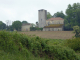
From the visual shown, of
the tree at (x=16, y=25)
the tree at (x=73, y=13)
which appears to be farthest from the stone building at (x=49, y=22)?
the tree at (x=16, y=25)

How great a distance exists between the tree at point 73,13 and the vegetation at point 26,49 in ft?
174

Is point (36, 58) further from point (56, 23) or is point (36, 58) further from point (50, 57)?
point (56, 23)

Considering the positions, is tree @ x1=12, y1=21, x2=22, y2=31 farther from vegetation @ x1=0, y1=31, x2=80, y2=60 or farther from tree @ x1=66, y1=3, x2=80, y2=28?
vegetation @ x1=0, y1=31, x2=80, y2=60

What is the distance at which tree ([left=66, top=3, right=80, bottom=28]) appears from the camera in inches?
2394

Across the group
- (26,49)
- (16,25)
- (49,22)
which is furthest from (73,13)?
(26,49)

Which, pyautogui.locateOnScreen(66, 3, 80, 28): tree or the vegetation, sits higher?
pyautogui.locateOnScreen(66, 3, 80, 28): tree

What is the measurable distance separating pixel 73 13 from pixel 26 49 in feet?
193

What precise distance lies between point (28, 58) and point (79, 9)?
58.2 metres

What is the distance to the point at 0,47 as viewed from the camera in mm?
8086

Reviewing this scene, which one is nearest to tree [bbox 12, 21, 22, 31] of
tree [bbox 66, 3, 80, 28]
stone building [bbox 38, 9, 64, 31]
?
stone building [bbox 38, 9, 64, 31]

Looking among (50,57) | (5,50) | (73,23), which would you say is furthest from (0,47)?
(73,23)

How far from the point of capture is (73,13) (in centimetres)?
6334

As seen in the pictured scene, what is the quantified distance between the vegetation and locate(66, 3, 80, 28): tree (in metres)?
53.1

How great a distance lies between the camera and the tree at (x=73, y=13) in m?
60.8
